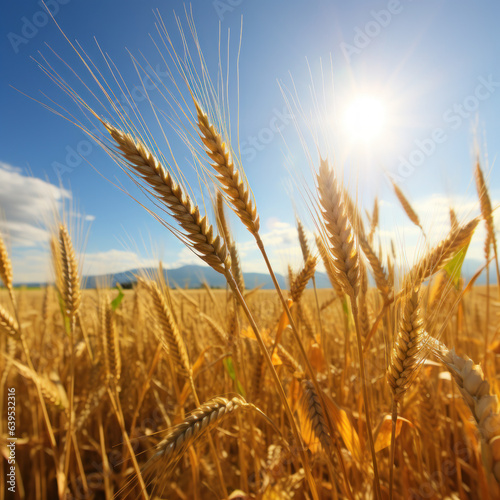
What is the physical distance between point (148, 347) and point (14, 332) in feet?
6.34

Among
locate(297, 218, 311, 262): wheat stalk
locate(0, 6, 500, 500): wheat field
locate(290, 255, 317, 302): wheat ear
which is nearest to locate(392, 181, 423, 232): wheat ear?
locate(0, 6, 500, 500): wheat field

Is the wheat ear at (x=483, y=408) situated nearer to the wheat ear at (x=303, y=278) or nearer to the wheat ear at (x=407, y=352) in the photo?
the wheat ear at (x=407, y=352)

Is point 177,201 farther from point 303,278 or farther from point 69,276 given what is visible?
point 69,276

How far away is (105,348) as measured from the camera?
5.35ft

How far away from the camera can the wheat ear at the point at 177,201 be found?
2.69ft

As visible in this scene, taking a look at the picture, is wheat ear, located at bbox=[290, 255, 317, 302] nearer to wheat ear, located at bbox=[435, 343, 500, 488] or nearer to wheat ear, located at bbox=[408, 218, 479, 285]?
wheat ear, located at bbox=[408, 218, 479, 285]

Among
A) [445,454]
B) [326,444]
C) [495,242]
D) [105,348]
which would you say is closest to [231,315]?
[105,348]

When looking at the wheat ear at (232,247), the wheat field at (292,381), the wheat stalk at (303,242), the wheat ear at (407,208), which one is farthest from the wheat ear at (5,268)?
the wheat ear at (407,208)

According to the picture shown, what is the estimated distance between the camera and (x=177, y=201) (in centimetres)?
85

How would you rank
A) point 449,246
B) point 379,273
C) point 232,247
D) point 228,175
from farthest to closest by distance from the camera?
point 232,247 → point 379,273 → point 449,246 → point 228,175

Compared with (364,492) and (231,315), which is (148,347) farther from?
(364,492)

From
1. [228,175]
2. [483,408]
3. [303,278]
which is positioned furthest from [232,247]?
[483,408]

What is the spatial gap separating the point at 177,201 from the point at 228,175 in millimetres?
183

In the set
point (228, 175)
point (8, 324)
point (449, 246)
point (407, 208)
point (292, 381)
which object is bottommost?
point (292, 381)
